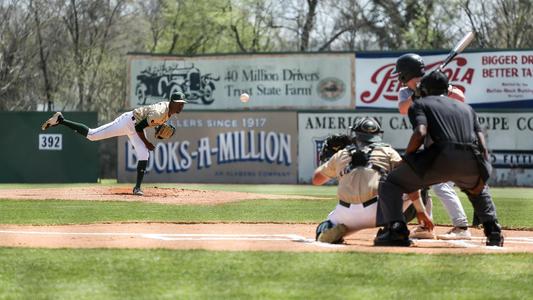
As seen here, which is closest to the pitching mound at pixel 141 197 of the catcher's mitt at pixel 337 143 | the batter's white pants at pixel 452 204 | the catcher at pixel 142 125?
the catcher at pixel 142 125

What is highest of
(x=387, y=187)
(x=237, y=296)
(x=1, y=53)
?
(x=1, y=53)

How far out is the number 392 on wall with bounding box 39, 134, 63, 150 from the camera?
28.6 m

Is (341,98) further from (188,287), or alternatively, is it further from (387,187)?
(188,287)

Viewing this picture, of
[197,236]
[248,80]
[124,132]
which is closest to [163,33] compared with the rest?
[248,80]

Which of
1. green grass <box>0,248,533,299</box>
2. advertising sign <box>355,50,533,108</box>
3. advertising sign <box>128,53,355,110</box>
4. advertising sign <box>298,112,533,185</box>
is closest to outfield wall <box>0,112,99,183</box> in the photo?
advertising sign <box>128,53,355,110</box>

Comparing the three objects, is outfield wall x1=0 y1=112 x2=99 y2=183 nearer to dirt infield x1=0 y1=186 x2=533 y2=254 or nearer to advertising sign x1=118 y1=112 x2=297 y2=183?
advertising sign x1=118 y1=112 x2=297 y2=183

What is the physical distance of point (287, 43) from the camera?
48.2 m

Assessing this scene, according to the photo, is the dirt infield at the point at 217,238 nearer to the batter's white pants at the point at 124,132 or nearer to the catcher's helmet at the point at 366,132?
the catcher's helmet at the point at 366,132

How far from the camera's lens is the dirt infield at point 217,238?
27.6ft

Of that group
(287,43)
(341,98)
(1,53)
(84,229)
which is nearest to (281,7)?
(287,43)

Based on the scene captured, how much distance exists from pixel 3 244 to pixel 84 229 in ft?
6.41

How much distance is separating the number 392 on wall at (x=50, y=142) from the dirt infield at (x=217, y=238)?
17.8 meters

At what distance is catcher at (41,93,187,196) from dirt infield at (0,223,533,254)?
498 cm

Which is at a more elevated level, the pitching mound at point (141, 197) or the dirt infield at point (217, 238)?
the pitching mound at point (141, 197)
